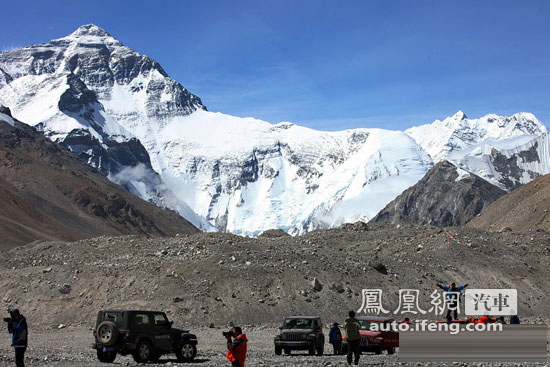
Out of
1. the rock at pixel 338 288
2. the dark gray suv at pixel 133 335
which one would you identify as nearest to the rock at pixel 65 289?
the rock at pixel 338 288

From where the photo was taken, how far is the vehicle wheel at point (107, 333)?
2462 centimetres

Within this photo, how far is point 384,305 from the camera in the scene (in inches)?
1909

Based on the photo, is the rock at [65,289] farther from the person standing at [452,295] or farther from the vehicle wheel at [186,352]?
the person standing at [452,295]

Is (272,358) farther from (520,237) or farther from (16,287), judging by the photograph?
(520,237)

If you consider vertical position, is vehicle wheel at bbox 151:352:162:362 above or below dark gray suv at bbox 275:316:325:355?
below

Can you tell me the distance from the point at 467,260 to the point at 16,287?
1352 inches

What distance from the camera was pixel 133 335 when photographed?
984 inches

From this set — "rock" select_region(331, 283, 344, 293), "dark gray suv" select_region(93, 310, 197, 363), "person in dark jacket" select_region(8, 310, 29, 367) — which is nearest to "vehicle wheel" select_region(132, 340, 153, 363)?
"dark gray suv" select_region(93, 310, 197, 363)

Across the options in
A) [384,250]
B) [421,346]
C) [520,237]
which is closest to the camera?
[421,346]

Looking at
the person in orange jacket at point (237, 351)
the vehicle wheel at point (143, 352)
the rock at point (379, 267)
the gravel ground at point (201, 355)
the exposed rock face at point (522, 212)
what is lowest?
the gravel ground at point (201, 355)

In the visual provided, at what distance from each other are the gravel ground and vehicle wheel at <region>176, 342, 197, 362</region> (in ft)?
1.11

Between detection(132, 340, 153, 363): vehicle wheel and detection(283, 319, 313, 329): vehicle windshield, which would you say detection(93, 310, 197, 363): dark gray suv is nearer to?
detection(132, 340, 153, 363): vehicle wheel

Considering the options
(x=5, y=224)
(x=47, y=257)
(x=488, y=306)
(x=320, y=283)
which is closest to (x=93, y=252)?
(x=47, y=257)

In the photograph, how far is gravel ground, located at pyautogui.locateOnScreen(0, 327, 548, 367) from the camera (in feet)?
80.6
